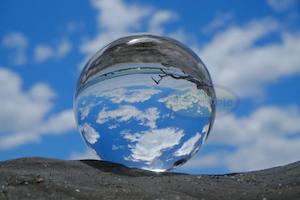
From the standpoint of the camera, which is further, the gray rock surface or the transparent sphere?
the transparent sphere

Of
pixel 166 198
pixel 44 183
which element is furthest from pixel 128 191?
pixel 44 183

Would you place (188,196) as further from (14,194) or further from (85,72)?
(85,72)

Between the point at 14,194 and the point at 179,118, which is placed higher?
the point at 179,118

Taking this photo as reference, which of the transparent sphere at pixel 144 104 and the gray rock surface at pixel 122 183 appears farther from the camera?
the transparent sphere at pixel 144 104

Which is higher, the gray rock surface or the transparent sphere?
the transparent sphere

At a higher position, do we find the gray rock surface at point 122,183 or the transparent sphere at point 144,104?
the transparent sphere at point 144,104
